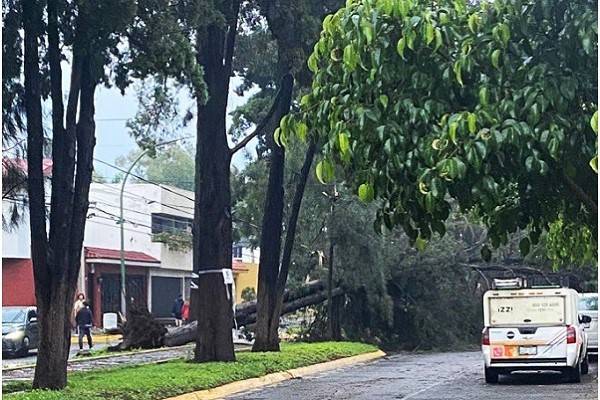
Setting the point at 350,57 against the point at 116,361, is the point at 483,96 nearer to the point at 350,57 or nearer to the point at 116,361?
the point at 350,57

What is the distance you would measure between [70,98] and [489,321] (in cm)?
937

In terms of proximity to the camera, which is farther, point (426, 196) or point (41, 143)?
point (41, 143)

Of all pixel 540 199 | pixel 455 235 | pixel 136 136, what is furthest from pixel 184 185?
pixel 540 199

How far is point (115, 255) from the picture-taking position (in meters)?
54.3

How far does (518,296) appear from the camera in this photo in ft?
71.9

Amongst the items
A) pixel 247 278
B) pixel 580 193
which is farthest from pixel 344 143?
pixel 247 278

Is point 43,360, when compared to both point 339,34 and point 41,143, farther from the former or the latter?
point 339,34

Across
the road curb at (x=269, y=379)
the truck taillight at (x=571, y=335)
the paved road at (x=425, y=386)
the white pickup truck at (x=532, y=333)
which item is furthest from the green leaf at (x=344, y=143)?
the truck taillight at (x=571, y=335)

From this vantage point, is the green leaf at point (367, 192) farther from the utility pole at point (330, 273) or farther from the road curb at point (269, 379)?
the utility pole at point (330, 273)

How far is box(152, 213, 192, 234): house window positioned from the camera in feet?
213

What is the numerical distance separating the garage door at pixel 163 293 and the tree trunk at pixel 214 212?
36859mm

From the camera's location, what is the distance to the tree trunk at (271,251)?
2716 centimetres

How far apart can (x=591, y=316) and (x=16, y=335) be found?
1594cm

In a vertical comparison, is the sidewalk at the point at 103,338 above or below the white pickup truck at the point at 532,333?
below
